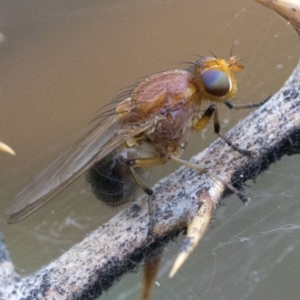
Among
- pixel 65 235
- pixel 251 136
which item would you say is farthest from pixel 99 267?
pixel 65 235

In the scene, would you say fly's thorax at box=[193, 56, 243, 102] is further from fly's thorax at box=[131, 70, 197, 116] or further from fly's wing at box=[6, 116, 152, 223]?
fly's wing at box=[6, 116, 152, 223]

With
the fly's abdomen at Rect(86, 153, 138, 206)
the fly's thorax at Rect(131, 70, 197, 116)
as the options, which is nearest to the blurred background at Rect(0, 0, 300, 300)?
the fly's abdomen at Rect(86, 153, 138, 206)

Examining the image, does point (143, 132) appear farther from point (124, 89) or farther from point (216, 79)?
point (124, 89)

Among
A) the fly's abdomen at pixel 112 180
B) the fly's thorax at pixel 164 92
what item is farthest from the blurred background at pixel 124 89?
the fly's thorax at pixel 164 92

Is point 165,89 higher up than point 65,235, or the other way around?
point 165,89

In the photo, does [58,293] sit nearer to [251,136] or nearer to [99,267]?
[99,267]

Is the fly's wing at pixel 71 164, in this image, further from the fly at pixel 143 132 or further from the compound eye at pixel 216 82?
the compound eye at pixel 216 82

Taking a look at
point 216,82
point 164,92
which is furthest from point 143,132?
point 216,82
